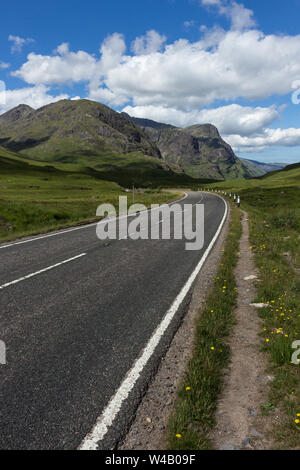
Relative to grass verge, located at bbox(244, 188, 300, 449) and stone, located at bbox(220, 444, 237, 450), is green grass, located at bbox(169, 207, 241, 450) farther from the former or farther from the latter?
grass verge, located at bbox(244, 188, 300, 449)

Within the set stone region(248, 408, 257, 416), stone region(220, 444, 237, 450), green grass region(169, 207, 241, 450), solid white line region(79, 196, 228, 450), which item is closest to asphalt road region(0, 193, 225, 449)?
solid white line region(79, 196, 228, 450)

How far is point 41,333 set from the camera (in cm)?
497

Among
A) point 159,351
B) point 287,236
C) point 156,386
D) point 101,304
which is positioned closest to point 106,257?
point 101,304

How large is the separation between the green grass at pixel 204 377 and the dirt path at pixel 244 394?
120 millimetres

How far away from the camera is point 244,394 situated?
3701 mm

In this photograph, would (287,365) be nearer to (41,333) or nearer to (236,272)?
(41,333)

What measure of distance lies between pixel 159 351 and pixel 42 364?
1787 mm

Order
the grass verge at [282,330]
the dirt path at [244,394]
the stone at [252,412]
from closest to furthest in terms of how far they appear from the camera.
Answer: the dirt path at [244,394] < the grass verge at [282,330] < the stone at [252,412]

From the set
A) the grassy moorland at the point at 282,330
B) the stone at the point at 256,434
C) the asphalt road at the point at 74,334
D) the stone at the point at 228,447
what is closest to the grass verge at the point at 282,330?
the grassy moorland at the point at 282,330

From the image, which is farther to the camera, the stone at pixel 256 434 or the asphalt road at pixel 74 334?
the asphalt road at pixel 74 334

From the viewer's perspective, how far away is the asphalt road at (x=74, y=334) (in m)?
3.20

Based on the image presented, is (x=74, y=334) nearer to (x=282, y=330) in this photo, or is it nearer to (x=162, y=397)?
(x=162, y=397)

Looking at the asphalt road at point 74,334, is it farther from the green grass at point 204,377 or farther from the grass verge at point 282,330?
the grass verge at point 282,330
